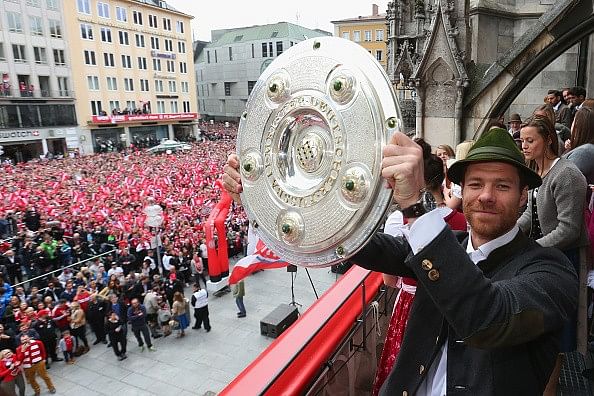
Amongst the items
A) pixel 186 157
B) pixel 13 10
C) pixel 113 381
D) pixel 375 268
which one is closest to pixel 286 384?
pixel 375 268

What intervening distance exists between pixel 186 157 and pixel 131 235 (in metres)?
21.6

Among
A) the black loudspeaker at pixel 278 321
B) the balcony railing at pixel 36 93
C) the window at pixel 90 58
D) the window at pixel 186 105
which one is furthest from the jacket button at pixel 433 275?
the window at pixel 186 105

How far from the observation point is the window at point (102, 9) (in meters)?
49.0

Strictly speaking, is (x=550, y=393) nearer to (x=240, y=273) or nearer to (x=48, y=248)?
(x=240, y=273)

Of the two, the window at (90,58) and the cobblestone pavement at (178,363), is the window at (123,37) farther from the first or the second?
the cobblestone pavement at (178,363)

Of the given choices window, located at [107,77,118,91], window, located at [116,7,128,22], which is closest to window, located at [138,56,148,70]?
window, located at [107,77,118,91]

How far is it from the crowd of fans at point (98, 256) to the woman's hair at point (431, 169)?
1056 centimetres

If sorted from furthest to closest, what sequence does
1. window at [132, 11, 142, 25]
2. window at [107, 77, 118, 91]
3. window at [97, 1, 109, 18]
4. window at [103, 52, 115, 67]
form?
1. window at [132, 11, 142, 25]
2. window at [107, 77, 118, 91]
3. window at [103, 52, 115, 67]
4. window at [97, 1, 109, 18]

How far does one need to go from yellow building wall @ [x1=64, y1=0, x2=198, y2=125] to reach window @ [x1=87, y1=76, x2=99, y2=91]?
0.98 feet

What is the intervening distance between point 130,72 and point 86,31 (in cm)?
639

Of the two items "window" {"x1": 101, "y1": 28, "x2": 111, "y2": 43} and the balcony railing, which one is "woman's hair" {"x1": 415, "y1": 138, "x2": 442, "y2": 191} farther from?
"window" {"x1": 101, "y1": 28, "x2": 111, "y2": 43}

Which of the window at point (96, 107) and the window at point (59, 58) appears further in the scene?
the window at point (96, 107)

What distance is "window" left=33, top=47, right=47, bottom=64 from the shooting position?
43906 mm

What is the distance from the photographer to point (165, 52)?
5678 centimetres
